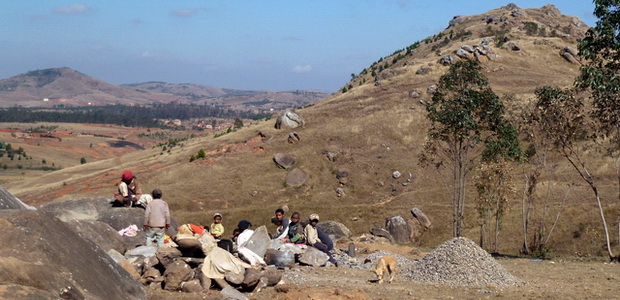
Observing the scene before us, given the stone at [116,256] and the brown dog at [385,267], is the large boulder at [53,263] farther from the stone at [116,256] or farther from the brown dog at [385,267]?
A: the brown dog at [385,267]

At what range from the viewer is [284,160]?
6097 cm

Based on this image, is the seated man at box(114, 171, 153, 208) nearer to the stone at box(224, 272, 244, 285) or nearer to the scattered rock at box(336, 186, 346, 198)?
the stone at box(224, 272, 244, 285)

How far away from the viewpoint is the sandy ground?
48.2 ft

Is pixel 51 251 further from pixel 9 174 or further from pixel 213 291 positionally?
pixel 9 174

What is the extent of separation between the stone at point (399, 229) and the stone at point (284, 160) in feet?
58.3

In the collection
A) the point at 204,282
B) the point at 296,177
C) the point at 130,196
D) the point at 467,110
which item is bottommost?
the point at 296,177

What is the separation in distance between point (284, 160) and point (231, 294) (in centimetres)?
4752

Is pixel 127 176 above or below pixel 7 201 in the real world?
above

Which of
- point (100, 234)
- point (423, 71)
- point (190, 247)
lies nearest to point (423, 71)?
point (423, 71)

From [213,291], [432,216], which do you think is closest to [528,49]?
[432,216]

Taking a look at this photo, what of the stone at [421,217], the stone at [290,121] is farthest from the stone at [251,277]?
the stone at [290,121]

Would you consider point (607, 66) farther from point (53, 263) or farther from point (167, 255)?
point (53, 263)

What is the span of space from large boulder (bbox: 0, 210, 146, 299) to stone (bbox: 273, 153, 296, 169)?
157 ft

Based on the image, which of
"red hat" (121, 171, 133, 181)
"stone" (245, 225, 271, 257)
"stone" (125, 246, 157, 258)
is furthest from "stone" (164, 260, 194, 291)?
"red hat" (121, 171, 133, 181)
